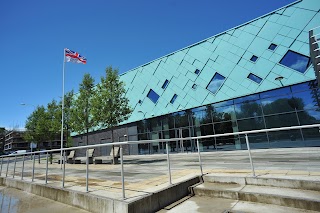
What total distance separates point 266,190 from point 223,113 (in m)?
18.1

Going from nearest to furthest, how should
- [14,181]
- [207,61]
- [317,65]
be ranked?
[14,181]
[317,65]
[207,61]

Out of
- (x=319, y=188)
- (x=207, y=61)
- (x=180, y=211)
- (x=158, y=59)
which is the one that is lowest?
(x=180, y=211)

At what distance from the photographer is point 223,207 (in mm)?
4633

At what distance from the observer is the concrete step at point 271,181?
4.89 m

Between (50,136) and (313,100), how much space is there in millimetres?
32225

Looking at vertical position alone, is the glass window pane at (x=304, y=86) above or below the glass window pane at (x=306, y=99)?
above

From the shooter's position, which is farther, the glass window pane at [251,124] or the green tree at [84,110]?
the green tree at [84,110]

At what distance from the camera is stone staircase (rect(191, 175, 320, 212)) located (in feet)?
14.2

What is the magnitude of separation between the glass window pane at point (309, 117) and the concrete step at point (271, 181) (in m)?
15.7

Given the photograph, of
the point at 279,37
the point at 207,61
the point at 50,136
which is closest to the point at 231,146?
the point at 207,61

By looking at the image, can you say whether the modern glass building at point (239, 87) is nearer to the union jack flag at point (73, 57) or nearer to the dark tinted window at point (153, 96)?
the dark tinted window at point (153, 96)

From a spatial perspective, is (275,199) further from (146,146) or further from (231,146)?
(146,146)

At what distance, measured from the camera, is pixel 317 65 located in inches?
439

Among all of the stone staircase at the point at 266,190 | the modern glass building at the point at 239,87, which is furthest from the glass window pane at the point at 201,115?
the stone staircase at the point at 266,190
